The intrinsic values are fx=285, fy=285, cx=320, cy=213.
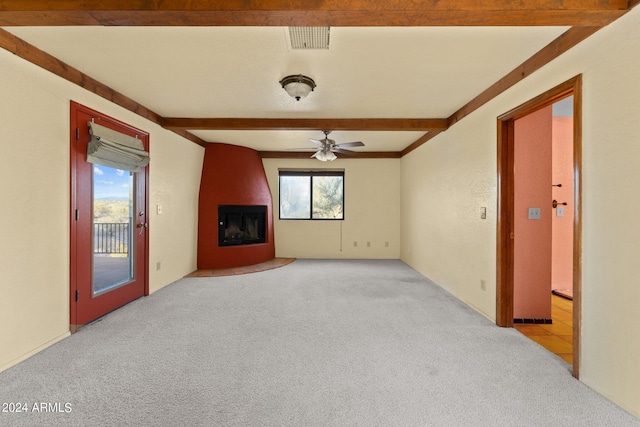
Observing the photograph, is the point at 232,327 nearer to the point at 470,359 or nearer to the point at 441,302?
the point at 470,359

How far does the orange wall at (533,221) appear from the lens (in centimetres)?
300

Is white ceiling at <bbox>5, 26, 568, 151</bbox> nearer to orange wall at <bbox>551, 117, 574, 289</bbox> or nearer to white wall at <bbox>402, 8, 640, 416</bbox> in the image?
white wall at <bbox>402, 8, 640, 416</bbox>

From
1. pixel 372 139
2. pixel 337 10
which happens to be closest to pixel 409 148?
pixel 372 139

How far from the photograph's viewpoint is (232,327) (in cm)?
273

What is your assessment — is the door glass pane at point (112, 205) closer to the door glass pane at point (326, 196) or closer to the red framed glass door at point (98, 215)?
the red framed glass door at point (98, 215)

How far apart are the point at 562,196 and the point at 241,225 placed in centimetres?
537

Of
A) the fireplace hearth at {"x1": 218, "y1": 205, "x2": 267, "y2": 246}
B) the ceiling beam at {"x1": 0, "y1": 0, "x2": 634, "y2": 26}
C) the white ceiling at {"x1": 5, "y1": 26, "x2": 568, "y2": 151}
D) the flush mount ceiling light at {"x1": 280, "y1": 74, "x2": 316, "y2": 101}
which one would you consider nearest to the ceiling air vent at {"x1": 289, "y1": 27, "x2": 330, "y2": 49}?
the white ceiling at {"x1": 5, "y1": 26, "x2": 568, "y2": 151}

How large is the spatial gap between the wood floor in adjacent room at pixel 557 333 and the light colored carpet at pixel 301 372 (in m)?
0.17

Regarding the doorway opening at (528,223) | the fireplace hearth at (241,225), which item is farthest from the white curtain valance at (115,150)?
the doorway opening at (528,223)

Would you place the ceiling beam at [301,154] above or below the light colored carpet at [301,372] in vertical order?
above

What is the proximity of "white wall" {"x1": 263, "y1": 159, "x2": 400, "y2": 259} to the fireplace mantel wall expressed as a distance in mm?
749

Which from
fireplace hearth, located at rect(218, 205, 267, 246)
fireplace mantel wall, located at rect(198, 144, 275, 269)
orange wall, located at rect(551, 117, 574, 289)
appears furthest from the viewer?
fireplace hearth, located at rect(218, 205, 267, 246)

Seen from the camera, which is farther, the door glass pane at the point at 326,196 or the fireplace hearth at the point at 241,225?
the door glass pane at the point at 326,196

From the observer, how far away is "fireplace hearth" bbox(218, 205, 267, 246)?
213 inches
